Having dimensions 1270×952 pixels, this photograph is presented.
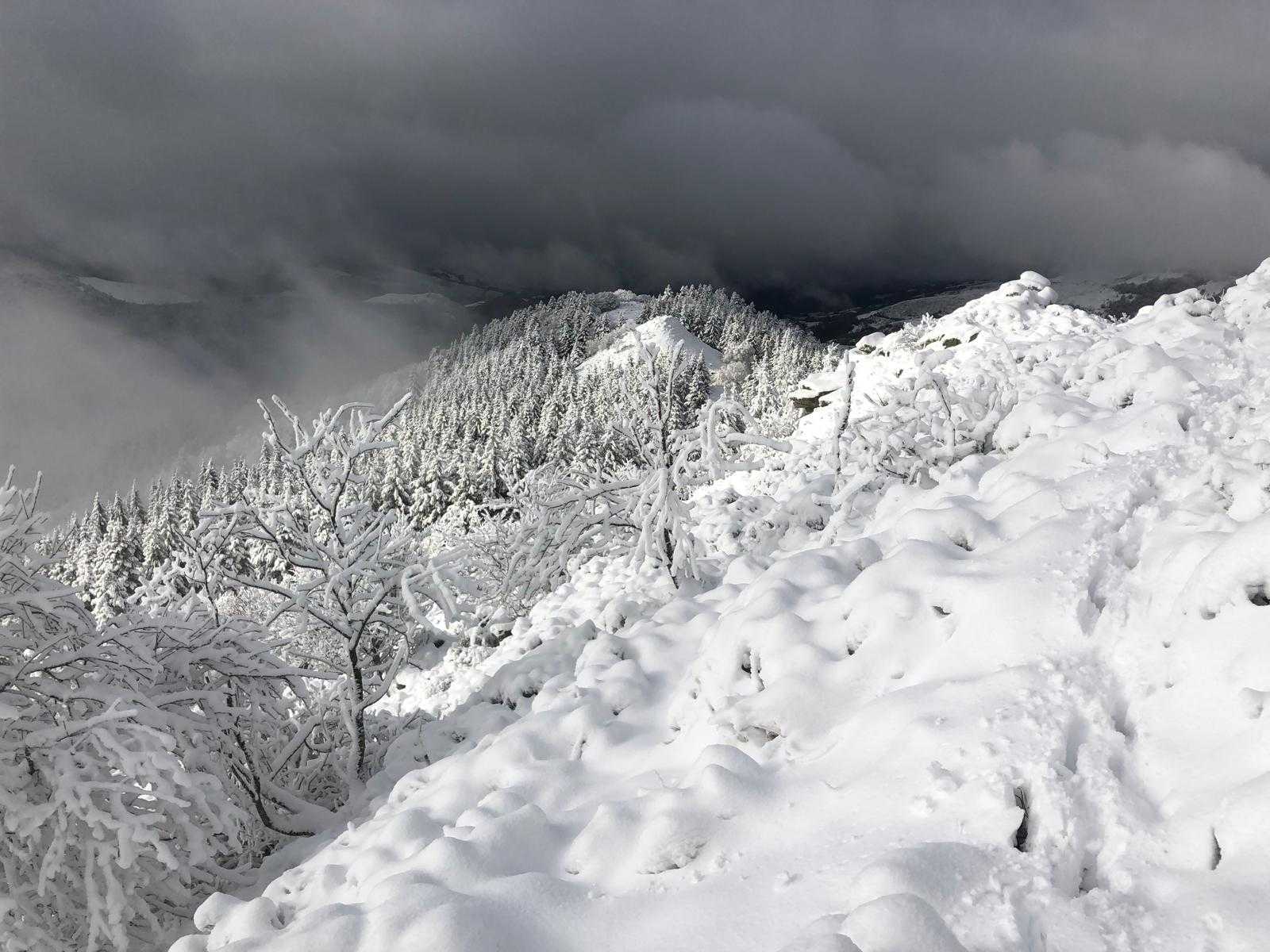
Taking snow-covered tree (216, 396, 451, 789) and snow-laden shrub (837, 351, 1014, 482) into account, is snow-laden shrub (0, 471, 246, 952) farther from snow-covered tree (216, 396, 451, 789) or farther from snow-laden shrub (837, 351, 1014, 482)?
snow-laden shrub (837, 351, 1014, 482)

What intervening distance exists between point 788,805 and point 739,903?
62cm

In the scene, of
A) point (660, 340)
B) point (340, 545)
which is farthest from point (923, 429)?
point (660, 340)

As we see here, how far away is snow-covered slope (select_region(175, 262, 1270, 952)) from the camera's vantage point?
2562mm

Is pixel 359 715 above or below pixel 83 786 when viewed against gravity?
below

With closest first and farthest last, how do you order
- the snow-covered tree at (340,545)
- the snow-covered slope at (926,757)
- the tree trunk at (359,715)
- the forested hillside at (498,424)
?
the snow-covered slope at (926,757)
the snow-covered tree at (340,545)
the tree trunk at (359,715)
the forested hillside at (498,424)

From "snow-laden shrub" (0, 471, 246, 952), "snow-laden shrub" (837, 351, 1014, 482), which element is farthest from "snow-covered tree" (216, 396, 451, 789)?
"snow-laden shrub" (837, 351, 1014, 482)

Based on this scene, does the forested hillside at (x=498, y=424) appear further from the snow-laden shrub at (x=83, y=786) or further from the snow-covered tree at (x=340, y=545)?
the snow-laden shrub at (x=83, y=786)

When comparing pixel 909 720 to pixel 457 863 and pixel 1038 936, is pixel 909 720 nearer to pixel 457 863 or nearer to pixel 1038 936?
pixel 1038 936

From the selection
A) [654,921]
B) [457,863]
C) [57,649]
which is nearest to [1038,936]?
[654,921]

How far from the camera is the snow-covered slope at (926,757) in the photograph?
2.56m

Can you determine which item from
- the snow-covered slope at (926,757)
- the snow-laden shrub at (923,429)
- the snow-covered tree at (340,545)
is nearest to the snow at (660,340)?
the snow-laden shrub at (923,429)

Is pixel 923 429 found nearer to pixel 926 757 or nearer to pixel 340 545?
pixel 926 757

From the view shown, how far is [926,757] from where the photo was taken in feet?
10.5

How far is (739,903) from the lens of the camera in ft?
9.50
